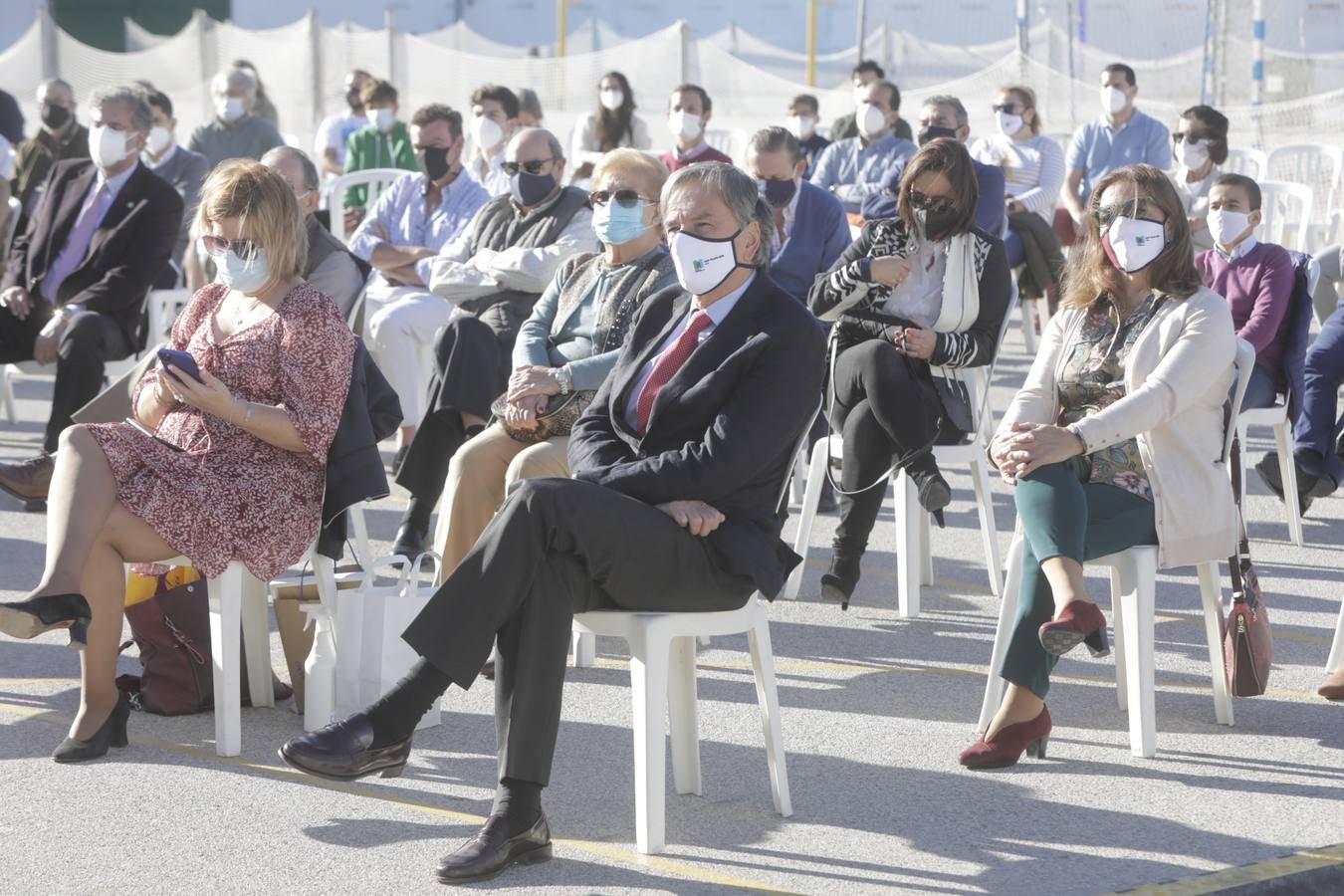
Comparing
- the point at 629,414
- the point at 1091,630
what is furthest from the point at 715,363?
the point at 1091,630

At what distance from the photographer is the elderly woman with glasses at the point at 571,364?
5.18 m

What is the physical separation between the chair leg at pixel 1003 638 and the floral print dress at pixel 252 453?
66.3 inches

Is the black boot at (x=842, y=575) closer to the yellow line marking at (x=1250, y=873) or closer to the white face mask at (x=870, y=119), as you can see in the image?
the yellow line marking at (x=1250, y=873)

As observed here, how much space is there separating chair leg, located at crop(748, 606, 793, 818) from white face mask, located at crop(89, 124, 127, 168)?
4470mm

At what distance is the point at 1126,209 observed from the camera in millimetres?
4602

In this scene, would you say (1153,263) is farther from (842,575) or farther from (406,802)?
(406,802)

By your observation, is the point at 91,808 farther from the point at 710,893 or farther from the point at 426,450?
the point at 426,450

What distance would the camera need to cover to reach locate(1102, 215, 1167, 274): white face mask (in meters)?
4.58

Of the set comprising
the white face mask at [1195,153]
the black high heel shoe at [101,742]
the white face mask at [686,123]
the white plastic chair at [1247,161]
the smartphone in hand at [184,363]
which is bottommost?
the black high heel shoe at [101,742]

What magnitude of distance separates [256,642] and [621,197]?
1.59 meters

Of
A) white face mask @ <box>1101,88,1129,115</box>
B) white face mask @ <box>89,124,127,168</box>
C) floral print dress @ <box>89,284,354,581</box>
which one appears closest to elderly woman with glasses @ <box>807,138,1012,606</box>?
floral print dress @ <box>89,284,354,581</box>

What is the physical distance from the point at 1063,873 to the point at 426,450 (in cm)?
314

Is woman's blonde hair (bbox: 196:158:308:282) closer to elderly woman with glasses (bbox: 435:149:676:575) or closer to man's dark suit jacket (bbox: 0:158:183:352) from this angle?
elderly woman with glasses (bbox: 435:149:676:575)

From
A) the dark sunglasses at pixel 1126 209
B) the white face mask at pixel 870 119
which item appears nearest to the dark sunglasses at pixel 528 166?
the dark sunglasses at pixel 1126 209
